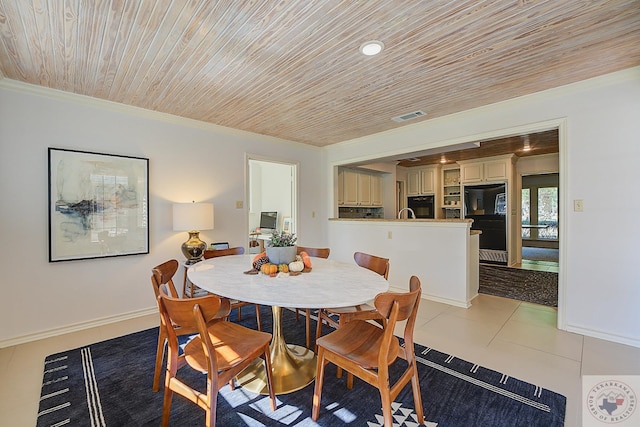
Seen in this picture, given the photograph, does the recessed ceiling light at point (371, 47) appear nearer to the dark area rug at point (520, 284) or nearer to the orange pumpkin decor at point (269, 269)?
the orange pumpkin decor at point (269, 269)

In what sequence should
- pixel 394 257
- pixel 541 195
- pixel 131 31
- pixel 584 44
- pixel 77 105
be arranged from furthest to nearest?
pixel 541 195, pixel 394 257, pixel 77 105, pixel 584 44, pixel 131 31

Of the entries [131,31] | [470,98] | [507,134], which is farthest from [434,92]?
[131,31]

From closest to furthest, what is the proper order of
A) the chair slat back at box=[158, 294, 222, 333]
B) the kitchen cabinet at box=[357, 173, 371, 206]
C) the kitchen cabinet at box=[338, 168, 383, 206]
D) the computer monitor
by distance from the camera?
the chair slat back at box=[158, 294, 222, 333]
the kitchen cabinet at box=[338, 168, 383, 206]
the computer monitor
the kitchen cabinet at box=[357, 173, 371, 206]

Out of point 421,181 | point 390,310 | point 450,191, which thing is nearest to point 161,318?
point 390,310

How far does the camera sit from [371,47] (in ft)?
6.52

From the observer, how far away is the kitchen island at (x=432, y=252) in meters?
3.51

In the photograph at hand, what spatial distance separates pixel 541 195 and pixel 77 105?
36.1 feet

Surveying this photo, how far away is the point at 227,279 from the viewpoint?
185 cm

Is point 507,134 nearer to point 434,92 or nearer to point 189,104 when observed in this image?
point 434,92

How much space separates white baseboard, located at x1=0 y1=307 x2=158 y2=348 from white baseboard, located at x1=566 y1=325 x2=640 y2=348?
14.7ft

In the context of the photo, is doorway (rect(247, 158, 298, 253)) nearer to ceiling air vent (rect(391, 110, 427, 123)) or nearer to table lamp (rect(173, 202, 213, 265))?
table lamp (rect(173, 202, 213, 265))

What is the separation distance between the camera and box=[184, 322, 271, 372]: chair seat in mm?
1460

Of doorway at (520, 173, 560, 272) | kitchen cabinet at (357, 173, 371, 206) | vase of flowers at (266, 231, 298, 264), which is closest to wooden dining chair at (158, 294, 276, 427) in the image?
vase of flowers at (266, 231, 298, 264)

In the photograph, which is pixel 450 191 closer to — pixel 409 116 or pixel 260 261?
pixel 409 116
